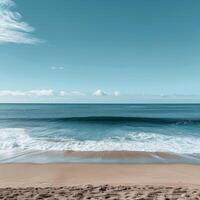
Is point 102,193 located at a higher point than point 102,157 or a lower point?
higher

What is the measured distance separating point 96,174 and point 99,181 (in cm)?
88

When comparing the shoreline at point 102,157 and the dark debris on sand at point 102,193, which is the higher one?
the dark debris on sand at point 102,193

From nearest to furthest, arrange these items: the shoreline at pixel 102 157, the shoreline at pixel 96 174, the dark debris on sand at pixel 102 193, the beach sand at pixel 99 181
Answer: the dark debris on sand at pixel 102 193 < the beach sand at pixel 99 181 < the shoreline at pixel 96 174 < the shoreline at pixel 102 157

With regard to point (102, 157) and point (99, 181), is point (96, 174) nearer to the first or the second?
point (99, 181)

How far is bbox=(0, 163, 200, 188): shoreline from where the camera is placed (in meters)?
8.74

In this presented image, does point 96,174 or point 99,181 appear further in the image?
point 96,174

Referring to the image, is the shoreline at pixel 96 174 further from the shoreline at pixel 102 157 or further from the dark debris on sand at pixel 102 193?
the shoreline at pixel 102 157

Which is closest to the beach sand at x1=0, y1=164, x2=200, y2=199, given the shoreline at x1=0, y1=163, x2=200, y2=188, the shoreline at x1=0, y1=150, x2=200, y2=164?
the shoreline at x1=0, y1=163, x2=200, y2=188

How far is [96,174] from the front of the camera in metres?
9.82

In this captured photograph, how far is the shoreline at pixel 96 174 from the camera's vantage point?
8742 mm

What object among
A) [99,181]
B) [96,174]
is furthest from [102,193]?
[96,174]

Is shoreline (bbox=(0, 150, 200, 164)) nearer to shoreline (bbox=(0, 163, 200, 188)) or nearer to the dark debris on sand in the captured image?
shoreline (bbox=(0, 163, 200, 188))

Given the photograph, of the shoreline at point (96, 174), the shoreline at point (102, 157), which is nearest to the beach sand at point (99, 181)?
the shoreline at point (96, 174)

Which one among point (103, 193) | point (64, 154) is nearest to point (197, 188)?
point (103, 193)
